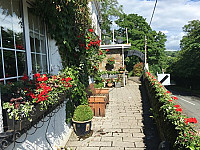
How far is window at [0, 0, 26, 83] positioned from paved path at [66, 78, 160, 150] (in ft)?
7.55

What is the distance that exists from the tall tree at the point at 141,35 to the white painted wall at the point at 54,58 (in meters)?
23.2

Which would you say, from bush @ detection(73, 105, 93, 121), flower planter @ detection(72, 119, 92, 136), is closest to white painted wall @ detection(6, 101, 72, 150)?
flower planter @ detection(72, 119, 92, 136)

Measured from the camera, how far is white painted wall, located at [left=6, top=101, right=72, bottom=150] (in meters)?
2.20

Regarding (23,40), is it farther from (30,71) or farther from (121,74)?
(121,74)

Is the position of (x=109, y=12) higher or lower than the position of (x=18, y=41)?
higher

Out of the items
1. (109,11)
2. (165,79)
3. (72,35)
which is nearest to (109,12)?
(109,11)

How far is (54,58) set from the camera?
3.55 metres

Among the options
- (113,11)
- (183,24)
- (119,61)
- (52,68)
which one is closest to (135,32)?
(113,11)

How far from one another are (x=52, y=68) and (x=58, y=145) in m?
1.71

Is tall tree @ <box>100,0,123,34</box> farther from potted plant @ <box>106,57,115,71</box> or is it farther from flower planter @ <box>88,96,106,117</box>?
flower planter @ <box>88,96,106,117</box>

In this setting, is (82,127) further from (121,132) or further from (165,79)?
(165,79)

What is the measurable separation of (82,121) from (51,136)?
1.07 meters

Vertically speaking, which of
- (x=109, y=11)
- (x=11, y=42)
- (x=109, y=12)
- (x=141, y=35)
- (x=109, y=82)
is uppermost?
(x=109, y=11)

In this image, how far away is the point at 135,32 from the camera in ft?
83.8
